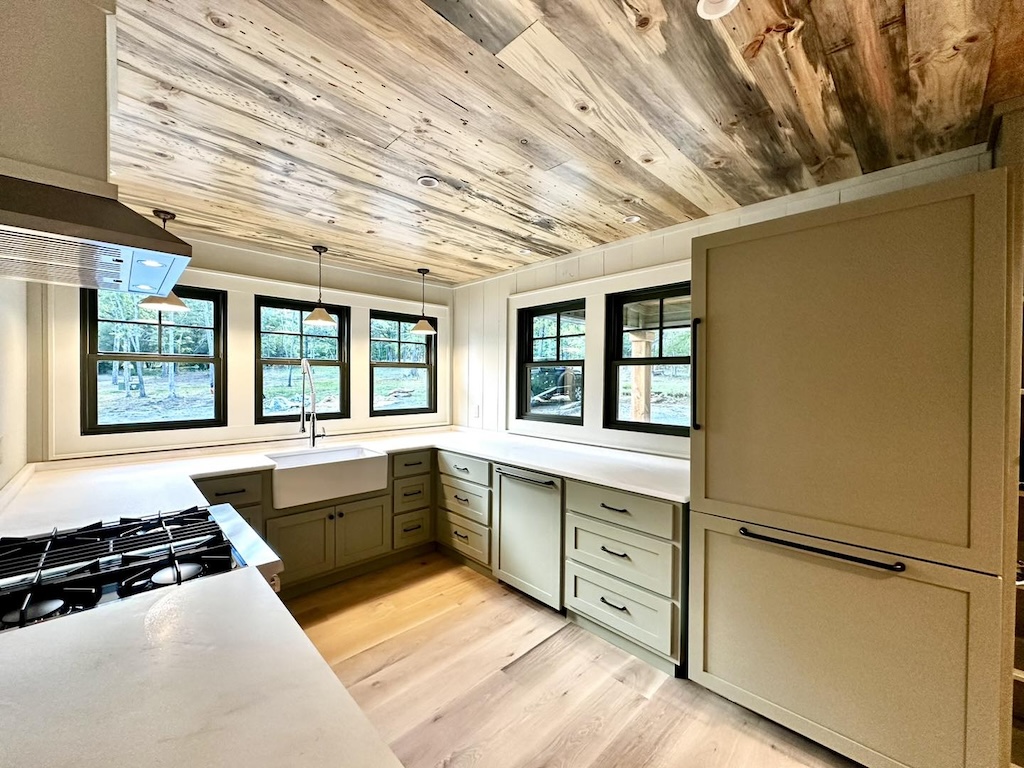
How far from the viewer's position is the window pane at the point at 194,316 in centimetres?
292

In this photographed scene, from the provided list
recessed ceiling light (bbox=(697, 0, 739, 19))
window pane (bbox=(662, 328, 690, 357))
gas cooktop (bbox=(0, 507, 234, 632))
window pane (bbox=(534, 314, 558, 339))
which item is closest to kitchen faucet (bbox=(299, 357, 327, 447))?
gas cooktop (bbox=(0, 507, 234, 632))

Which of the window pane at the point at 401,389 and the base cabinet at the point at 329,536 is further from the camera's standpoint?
the window pane at the point at 401,389

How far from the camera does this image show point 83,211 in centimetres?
89

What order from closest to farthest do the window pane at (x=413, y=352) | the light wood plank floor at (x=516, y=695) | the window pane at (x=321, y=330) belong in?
the light wood plank floor at (x=516, y=695)
the window pane at (x=321, y=330)
the window pane at (x=413, y=352)

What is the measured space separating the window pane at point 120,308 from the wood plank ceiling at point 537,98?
0.74 m

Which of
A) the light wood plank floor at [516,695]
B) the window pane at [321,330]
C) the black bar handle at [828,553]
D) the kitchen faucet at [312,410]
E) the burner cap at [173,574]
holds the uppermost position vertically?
the window pane at [321,330]

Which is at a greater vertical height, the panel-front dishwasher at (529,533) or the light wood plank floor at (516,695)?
the panel-front dishwasher at (529,533)

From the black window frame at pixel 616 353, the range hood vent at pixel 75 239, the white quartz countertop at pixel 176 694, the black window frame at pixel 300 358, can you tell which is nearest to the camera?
the white quartz countertop at pixel 176 694

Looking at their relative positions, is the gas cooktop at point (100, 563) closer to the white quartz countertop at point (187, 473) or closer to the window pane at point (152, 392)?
the white quartz countertop at point (187, 473)

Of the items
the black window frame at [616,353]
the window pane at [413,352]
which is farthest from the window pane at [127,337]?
the black window frame at [616,353]

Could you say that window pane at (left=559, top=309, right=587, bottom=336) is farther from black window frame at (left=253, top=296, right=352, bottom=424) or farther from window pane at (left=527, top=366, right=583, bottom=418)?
black window frame at (left=253, top=296, right=352, bottom=424)

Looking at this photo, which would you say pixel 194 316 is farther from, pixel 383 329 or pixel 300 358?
pixel 383 329

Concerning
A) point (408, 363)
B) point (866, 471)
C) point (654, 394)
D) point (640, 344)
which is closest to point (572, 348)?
point (640, 344)

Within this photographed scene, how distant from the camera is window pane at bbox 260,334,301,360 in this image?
10.9 feet
